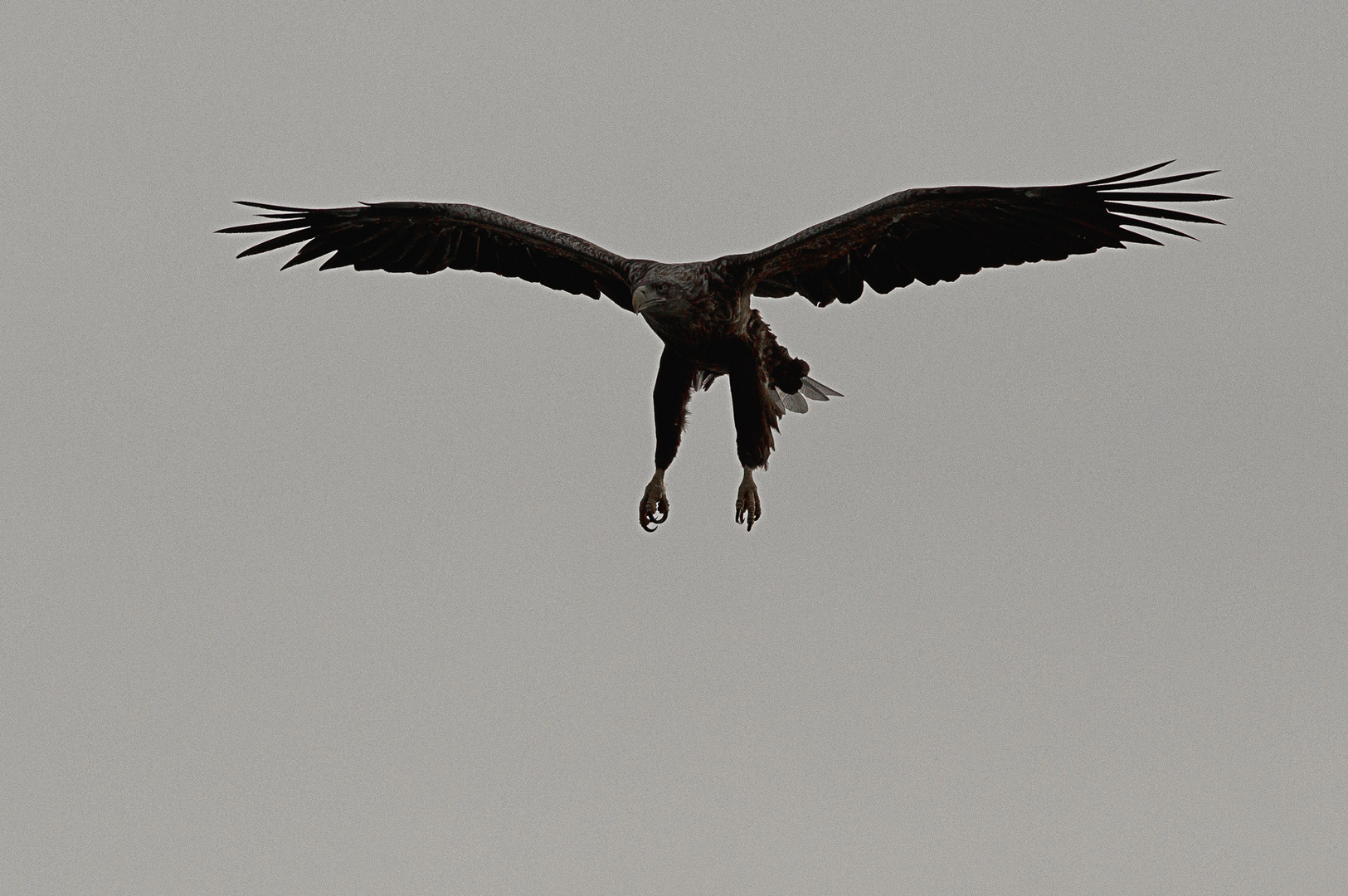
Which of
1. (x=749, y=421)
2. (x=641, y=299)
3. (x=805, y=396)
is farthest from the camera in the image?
(x=805, y=396)

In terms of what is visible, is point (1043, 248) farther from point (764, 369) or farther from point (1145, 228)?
point (764, 369)

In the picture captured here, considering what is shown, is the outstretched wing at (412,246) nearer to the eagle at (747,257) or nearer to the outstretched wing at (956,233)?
the eagle at (747,257)

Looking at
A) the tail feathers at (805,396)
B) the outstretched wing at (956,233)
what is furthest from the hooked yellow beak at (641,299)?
the tail feathers at (805,396)

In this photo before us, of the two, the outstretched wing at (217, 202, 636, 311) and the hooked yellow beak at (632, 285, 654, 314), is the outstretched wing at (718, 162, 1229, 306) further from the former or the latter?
the outstretched wing at (217, 202, 636, 311)

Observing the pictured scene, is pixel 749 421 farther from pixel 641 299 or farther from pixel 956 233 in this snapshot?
pixel 956 233

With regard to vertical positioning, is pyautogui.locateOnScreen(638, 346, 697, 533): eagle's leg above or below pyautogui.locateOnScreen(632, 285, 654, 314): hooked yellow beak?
below

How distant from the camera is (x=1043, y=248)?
7.08m

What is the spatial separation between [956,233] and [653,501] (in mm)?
2089

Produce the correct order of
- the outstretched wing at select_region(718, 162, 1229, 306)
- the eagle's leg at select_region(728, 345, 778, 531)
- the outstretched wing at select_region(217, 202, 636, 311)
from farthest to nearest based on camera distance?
the outstretched wing at select_region(217, 202, 636, 311) < the eagle's leg at select_region(728, 345, 778, 531) < the outstretched wing at select_region(718, 162, 1229, 306)

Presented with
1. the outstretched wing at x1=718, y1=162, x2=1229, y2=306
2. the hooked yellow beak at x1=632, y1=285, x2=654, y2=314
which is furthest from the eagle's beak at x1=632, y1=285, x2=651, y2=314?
the outstretched wing at x1=718, y1=162, x2=1229, y2=306

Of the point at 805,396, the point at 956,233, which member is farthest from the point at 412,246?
the point at 956,233

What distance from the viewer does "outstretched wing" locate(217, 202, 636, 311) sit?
8.09 meters

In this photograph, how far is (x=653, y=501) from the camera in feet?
27.1

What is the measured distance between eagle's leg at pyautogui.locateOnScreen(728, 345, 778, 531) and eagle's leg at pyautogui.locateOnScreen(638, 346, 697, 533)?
10.7 inches
